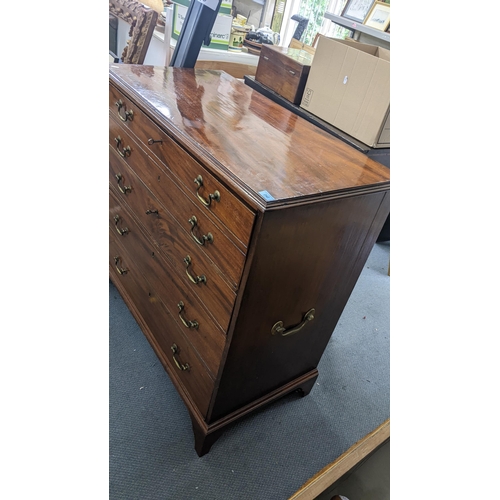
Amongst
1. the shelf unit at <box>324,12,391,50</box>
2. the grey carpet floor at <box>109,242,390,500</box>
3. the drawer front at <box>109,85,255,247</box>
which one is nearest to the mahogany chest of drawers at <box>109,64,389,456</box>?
the drawer front at <box>109,85,255,247</box>

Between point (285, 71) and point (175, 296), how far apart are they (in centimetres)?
113

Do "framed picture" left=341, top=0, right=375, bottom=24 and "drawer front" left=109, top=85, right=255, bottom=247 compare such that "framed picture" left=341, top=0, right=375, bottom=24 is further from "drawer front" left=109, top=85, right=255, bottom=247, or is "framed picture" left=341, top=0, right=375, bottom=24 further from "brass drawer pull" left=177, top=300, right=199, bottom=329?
"brass drawer pull" left=177, top=300, right=199, bottom=329

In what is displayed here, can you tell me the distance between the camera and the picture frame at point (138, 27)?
6.41ft

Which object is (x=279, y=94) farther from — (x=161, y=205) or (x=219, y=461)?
(x=219, y=461)

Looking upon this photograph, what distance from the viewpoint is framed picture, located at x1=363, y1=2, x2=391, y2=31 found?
203 cm

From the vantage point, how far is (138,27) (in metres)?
1.97

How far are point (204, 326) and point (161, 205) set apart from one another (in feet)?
1.35

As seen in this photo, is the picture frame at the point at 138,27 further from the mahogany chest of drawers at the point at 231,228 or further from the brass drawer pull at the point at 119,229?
the brass drawer pull at the point at 119,229

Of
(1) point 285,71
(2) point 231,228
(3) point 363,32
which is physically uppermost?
(3) point 363,32

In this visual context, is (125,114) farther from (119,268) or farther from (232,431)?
(232,431)

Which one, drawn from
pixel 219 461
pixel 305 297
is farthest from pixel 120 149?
pixel 219 461

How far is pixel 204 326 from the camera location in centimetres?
109

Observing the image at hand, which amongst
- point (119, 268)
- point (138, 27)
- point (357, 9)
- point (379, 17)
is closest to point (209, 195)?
point (119, 268)

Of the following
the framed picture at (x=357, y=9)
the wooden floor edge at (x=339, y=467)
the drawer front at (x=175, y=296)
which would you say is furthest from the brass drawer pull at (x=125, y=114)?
the framed picture at (x=357, y=9)
